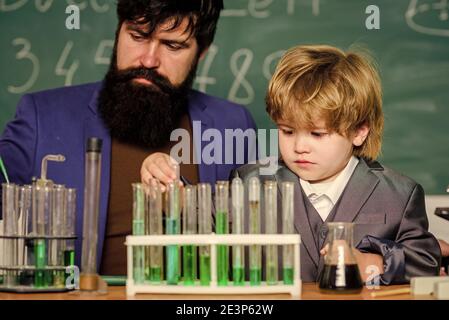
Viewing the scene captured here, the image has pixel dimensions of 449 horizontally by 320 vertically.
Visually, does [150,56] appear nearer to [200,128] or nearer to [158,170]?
[200,128]

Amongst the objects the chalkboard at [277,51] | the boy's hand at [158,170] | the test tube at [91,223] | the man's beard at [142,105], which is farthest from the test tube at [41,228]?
the chalkboard at [277,51]

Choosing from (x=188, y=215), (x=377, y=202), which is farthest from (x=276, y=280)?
(x=377, y=202)

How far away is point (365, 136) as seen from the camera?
293cm

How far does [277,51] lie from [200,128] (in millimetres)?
397

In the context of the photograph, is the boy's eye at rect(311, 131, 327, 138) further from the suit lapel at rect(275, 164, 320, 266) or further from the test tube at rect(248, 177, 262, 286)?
the test tube at rect(248, 177, 262, 286)

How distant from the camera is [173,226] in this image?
218 centimetres

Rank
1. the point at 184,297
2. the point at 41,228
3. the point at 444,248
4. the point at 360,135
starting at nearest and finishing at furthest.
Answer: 1. the point at 184,297
2. the point at 41,228
3. the point at 360,135
4. the point at 444,248

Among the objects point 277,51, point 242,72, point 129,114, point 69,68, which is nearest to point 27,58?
point 69,68

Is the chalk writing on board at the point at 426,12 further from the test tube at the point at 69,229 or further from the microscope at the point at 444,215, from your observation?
the test tube at the point at 69,229

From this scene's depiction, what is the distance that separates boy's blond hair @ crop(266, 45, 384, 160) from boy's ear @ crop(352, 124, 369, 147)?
0.06 feet

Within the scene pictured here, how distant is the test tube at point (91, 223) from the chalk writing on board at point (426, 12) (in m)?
1.44

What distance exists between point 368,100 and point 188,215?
3.07 feet
